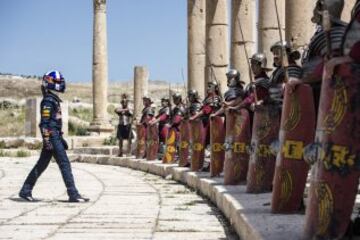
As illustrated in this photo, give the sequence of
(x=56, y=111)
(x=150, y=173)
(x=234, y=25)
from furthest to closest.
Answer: (x=234, y=25) → (x=150, y=173) → (x=56, y=111)

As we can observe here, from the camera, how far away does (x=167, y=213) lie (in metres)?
8.80

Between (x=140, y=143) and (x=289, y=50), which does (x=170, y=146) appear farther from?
(x=289, y=50)

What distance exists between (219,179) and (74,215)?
302 cm

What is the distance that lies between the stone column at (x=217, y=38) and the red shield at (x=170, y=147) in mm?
4485

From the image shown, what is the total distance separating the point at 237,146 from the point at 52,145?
2716 millimetres

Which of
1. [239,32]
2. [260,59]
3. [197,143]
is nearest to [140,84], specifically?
[239,32]

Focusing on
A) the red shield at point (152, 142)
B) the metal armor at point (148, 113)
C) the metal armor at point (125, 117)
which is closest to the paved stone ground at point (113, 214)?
the red shield at point (152, 142)

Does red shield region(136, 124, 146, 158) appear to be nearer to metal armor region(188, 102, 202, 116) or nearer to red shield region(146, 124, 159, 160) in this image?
red shield region(146, 124, 159, 160)

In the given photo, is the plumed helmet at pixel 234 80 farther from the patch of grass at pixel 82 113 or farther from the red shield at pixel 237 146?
the patch of grass at pixel 82 113

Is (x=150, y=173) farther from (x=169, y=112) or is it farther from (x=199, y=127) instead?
(x=199, y=127)

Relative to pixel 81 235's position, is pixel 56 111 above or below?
above

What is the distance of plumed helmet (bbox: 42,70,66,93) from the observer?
33.6 ft

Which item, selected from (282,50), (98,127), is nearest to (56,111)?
(282,50)

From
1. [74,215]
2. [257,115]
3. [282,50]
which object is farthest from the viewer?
[74,215]
